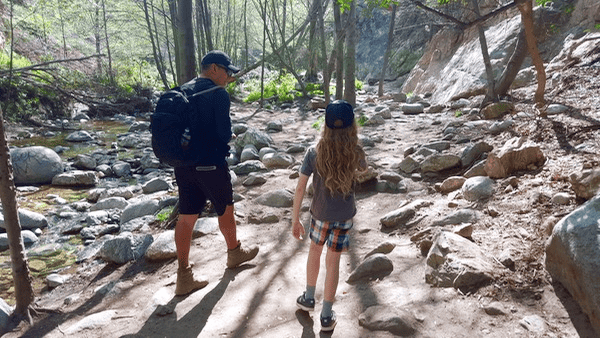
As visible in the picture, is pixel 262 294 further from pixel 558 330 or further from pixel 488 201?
pixel 488 201

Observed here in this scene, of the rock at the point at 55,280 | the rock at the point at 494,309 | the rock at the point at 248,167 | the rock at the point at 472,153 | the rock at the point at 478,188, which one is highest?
the rock at the point at 472,153

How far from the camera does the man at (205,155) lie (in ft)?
10.5

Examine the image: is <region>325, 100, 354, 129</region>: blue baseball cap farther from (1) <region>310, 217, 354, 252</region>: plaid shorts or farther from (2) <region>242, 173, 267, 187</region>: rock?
(2) <region>242, 173, 267, 187</region>: rock

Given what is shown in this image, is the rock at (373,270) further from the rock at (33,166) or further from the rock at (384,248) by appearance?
the rock at (33,166)

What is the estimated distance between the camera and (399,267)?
3.29m

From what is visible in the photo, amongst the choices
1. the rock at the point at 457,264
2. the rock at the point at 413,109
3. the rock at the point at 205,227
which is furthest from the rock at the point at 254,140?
the rock at the point at 457,264

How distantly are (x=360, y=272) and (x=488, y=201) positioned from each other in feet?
5.08

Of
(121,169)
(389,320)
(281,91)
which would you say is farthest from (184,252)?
(281,91)

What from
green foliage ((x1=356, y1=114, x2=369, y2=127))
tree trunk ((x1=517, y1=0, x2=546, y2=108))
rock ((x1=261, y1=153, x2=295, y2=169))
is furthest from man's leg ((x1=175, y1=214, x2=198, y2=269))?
green foliage ((x1=356, y1=114, x2=369, y2=127))

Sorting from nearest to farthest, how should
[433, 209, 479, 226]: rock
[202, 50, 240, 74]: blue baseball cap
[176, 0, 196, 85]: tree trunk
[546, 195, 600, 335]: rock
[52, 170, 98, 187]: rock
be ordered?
[546, 195, 600, 335]: rock < [202, 50, 240, 74]: blue baseball cap < [433, 209, 479, 226]: rock < [176, 0, 196, 85]: tree trunk < [52, 170, 98, 187]: rock

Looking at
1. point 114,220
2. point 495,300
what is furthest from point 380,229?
point 114,220

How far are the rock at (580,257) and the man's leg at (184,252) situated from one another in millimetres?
2580

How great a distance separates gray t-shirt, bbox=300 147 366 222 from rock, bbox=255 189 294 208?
2864 millimetres

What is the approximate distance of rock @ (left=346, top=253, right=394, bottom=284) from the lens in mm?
3277
